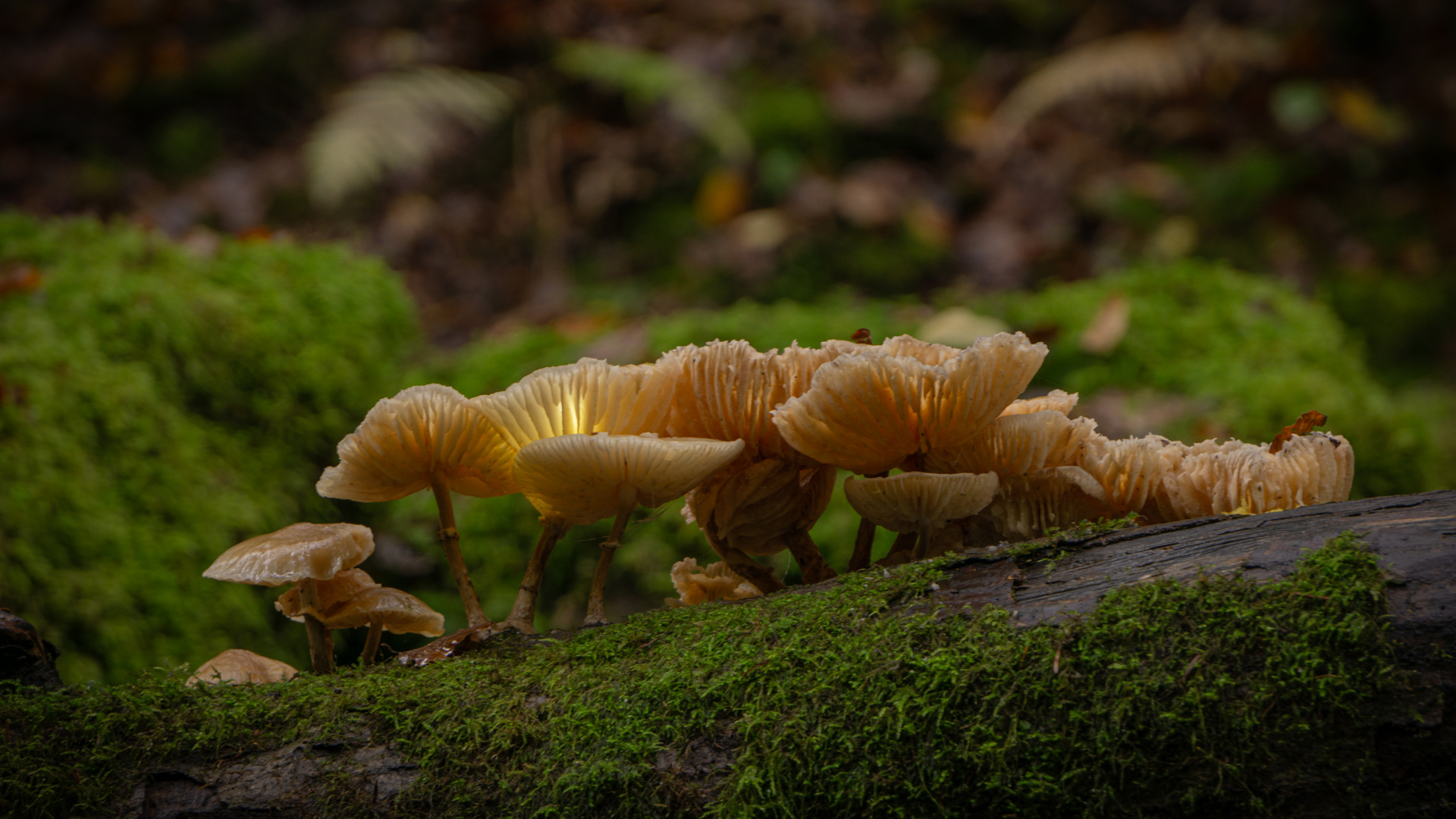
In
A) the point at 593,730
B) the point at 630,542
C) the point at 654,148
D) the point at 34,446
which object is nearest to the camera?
the point at 593,730

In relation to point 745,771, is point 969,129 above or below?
above

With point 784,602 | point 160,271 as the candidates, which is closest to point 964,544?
point 784,602

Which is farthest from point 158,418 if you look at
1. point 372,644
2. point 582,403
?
point 582,403

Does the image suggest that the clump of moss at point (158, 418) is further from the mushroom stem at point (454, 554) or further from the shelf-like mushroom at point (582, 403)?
the shelf-like mushroom at point (582, 403)

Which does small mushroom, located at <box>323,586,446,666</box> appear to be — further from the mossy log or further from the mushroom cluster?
the mossy log

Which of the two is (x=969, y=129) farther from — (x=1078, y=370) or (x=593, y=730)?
(x=593, y=730)

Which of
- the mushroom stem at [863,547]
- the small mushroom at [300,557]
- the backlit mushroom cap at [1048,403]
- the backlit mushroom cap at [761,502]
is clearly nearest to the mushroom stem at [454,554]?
the small mushroom at [300,557]

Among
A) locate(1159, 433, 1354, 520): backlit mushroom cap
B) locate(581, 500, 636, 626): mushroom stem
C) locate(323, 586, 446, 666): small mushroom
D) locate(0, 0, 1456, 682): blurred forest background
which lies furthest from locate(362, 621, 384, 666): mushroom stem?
locate(1159, 433, 1354, 520): backlit mushroom cap
